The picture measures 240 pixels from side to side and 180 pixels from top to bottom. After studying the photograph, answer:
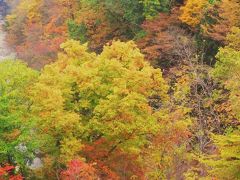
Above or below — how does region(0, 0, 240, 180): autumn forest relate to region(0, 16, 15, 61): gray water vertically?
above

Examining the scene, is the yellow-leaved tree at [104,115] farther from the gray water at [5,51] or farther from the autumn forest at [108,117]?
the gray water at [5,51]

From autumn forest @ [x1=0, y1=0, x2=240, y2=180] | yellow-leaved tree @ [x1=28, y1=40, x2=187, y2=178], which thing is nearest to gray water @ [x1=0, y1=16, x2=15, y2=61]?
autumn forest @ [x1=0, y1=0, x2=240, y2=180]

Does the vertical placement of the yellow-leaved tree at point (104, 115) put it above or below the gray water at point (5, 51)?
above

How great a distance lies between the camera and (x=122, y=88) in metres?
25.8

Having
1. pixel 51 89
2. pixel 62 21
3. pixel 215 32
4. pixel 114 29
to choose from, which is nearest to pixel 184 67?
pixel 215 32

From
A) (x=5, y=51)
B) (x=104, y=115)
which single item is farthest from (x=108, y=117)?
(x=5, y=51)

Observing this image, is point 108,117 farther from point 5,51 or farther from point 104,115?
point 5,51

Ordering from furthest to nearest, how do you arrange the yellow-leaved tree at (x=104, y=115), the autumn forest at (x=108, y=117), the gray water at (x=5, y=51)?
the gray water at (x=5, y=51) < the yellow-leaved tree at (x=104, y=115) < the autumn forest at (x=108, y=117)

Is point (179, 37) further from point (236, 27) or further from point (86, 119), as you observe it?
point (86, 119)

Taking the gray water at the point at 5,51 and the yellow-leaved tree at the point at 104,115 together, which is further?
the gray water at the point at 5,51

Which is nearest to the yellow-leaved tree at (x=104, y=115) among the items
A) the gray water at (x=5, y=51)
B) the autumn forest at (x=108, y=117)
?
the autumn forest at (x=108, y=117)

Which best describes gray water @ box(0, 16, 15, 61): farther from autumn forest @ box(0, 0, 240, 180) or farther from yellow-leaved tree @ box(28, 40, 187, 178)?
yellow-leaved tree @ box(28, 40, 187, 178)

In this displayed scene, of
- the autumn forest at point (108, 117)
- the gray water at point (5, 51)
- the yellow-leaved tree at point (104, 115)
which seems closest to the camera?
the autumn forest at point (108, 117)

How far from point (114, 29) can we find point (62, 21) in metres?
12.9
